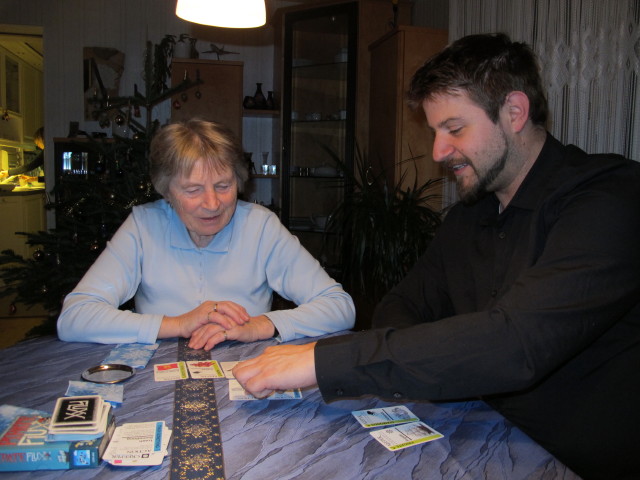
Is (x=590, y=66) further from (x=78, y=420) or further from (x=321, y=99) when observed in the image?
(x=321, y=99)

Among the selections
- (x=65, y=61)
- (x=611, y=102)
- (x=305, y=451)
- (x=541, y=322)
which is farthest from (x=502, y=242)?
(x=65, y=61)

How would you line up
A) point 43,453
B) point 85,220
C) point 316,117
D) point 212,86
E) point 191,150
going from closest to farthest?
point 43,453
point 191,150
point 85,220
point 316,117
point 212,86

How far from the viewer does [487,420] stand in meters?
1.06

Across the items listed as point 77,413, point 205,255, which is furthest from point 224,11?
point 77,413

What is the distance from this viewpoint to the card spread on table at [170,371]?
1244 mm

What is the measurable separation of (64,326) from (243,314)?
49cm

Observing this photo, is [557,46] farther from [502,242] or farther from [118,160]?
[118,160]

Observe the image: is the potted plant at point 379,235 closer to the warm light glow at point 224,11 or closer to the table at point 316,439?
the warm light glow at point 224,11

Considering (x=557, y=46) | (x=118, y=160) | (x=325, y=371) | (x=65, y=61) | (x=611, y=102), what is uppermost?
(x=65, y=61)

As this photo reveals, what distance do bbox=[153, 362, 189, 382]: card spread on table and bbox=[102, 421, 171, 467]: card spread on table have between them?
0.78 feet

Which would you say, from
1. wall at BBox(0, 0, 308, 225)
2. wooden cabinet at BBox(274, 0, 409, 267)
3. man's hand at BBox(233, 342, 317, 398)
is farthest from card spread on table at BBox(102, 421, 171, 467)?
wall at BBox(0, 0, 308, 225)

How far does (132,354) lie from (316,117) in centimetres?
323

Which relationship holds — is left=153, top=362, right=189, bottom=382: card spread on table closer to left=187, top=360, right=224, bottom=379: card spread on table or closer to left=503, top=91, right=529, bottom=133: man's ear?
left=187, top=360, right=224, bottom=379: card spread on table

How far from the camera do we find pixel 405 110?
354cm
